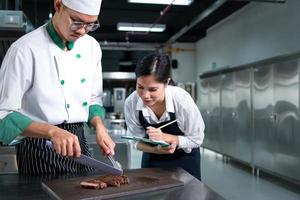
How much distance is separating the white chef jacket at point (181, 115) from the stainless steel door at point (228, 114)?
401 centimetres

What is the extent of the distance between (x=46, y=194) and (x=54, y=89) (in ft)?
1.09

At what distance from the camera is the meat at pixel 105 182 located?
39.7 inches

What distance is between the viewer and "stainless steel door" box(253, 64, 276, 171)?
14.3ft

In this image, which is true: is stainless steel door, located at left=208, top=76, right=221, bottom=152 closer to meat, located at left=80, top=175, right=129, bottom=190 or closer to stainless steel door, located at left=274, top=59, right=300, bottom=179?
stainless steel door, located at left=274, top=59, right=300, bottom=179

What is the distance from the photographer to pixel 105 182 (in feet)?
3.44

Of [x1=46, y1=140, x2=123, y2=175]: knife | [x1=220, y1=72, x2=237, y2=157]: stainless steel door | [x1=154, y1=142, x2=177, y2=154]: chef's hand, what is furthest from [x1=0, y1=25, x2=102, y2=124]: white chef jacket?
[x1=220, y1=72, x2=237, y2=157]: stainless steel door

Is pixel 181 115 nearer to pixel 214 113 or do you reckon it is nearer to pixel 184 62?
pixel 214 113

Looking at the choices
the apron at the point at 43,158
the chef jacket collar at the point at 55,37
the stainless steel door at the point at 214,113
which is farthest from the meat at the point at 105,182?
the stainless steel door at the point at 214,113

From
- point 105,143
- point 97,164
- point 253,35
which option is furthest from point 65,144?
point 253,35

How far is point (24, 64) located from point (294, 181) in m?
3.59

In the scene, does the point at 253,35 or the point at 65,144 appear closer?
the point at 65,144

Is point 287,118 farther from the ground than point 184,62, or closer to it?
closer to it

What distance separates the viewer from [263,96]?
14.9 ft

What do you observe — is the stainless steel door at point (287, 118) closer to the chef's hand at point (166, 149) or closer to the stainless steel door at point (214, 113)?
the stainless steel door at point (214, 113)
